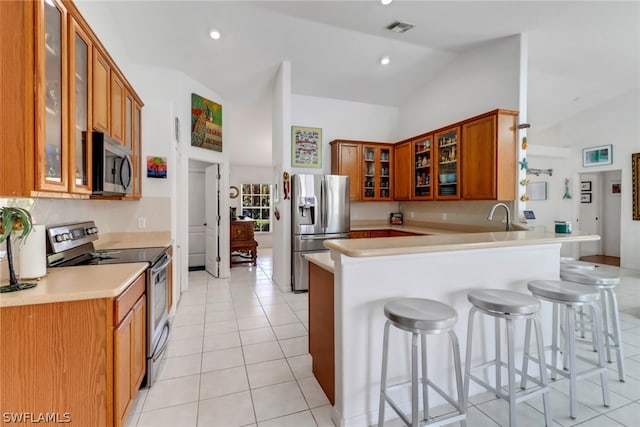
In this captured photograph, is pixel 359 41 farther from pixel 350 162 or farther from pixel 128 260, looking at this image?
pixel 128 260

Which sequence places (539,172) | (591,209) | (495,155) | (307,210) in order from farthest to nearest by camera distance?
(591,209) → (539,172) → (307,210) → (495,155)

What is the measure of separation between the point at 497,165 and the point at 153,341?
3.96 metres

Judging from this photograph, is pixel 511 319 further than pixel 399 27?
No

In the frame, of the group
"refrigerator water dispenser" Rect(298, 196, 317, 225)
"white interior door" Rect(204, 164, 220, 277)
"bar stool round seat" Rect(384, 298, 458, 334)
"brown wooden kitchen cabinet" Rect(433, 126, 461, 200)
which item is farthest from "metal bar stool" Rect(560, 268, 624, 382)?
"white interior door" Rect(204, 164, 220, 277)

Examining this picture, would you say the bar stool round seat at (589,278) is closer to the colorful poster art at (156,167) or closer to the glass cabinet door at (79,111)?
the glass cabinet door at (79,111)

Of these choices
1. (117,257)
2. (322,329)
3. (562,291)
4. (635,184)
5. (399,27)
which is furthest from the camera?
(635,184)

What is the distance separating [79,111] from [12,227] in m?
0.85

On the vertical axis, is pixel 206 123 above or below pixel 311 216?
above

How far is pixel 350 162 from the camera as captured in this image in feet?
16.9

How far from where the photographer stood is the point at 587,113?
621 cm

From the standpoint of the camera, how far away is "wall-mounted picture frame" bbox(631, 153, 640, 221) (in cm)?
549

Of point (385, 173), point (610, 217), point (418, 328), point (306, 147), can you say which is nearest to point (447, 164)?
point (385, 173)

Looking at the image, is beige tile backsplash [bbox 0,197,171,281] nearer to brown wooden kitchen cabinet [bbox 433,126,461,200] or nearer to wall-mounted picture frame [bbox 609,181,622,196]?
brown wooden kitchen cabinet [bbox 433,126,461,200]

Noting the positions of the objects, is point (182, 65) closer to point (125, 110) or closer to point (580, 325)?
point (125, 110)
